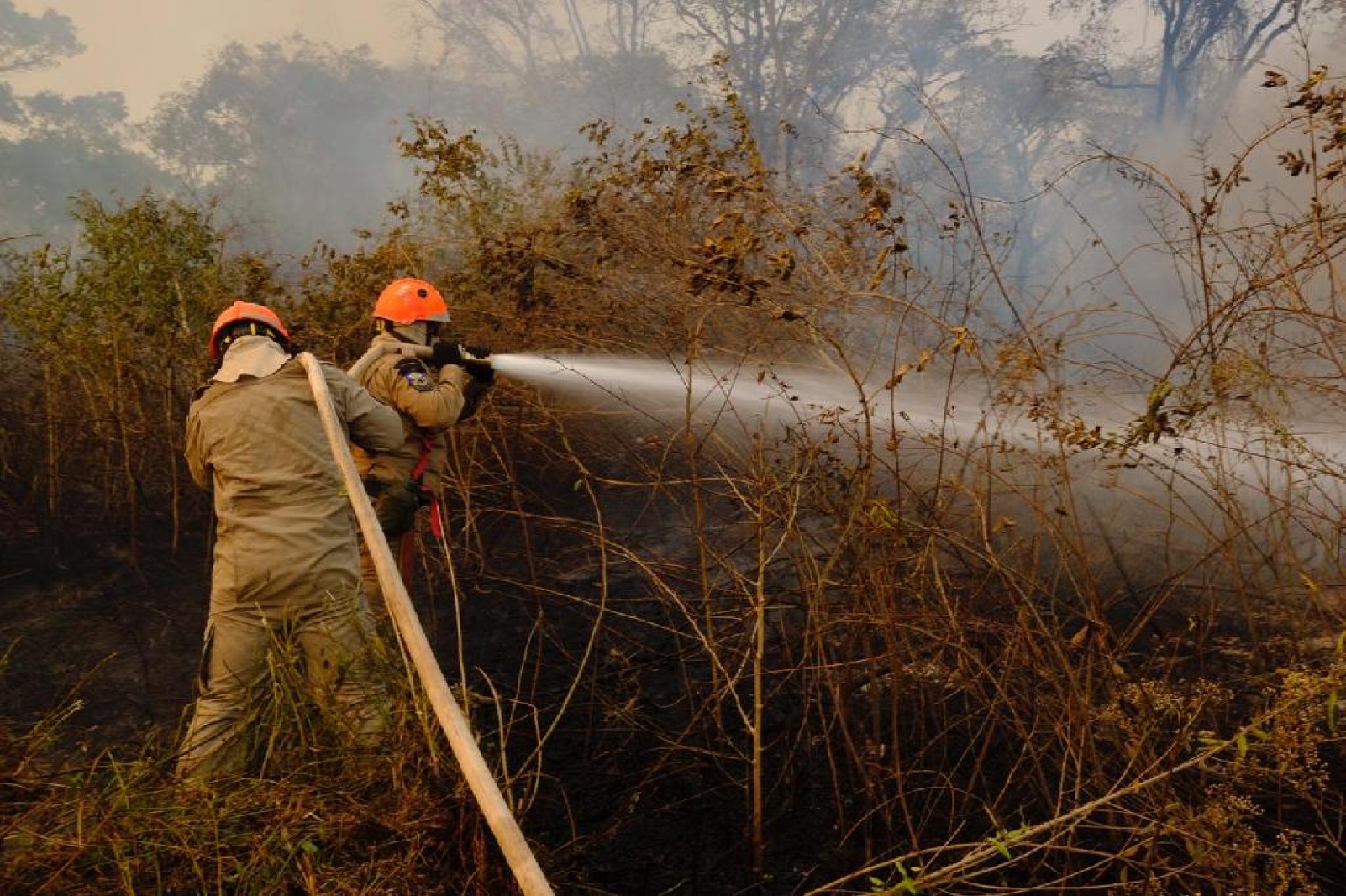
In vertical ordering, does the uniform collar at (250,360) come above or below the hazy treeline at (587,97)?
below

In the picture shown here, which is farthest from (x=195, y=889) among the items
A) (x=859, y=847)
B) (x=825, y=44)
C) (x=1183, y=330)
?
(x=825, y=44)

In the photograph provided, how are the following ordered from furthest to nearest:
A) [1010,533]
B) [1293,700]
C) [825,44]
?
[825,44], [1010,533], [1293,700]

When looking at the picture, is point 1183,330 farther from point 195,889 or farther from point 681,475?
point 195,889

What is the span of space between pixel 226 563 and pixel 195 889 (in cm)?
142

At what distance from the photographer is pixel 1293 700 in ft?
6.36

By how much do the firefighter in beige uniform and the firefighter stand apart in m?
0.68

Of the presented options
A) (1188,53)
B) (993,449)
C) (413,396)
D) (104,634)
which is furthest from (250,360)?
(1188,53)

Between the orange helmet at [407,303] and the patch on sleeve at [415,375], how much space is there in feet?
0.98

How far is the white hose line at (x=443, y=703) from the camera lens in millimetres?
1745

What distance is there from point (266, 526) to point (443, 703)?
1.50m

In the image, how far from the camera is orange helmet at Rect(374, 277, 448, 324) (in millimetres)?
4508

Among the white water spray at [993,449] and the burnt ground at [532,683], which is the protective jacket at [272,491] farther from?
the white water spray at [993,449]

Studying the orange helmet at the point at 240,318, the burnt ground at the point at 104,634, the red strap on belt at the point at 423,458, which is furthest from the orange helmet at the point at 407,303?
the burnt ground at the point at 104,634

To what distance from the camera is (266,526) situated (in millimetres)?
3244
